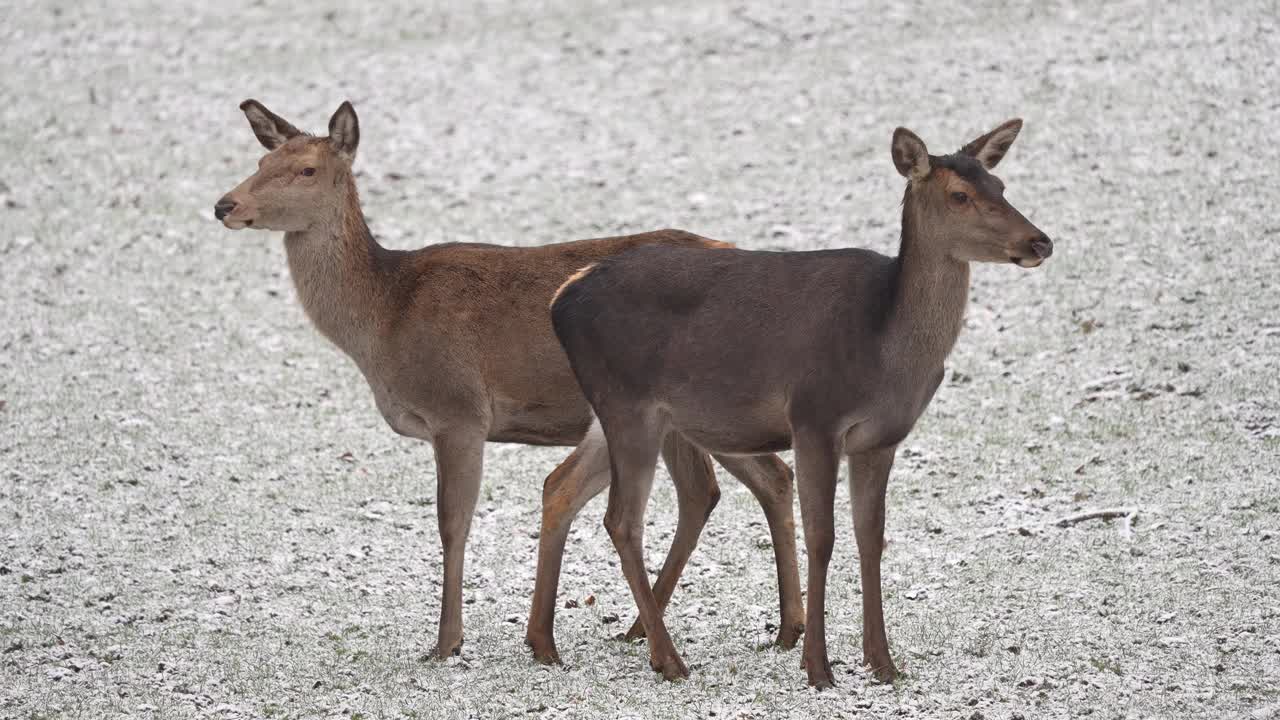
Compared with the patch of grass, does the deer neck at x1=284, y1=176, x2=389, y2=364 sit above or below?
above

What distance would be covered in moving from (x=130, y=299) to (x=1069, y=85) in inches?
407

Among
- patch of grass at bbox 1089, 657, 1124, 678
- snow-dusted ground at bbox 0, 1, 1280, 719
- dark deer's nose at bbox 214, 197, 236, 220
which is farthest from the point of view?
dark deer's nose at bbox 214, 197, 236, 220

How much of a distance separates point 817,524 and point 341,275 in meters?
3.15

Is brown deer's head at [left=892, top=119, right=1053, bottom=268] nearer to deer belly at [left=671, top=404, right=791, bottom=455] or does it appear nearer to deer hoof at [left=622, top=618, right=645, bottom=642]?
deer belly at [left=671, top=404, right=791, bottom=455]

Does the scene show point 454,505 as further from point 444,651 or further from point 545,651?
point 545,651

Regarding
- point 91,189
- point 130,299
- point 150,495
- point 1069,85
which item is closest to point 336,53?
point 91,189

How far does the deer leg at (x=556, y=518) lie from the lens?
8266mm

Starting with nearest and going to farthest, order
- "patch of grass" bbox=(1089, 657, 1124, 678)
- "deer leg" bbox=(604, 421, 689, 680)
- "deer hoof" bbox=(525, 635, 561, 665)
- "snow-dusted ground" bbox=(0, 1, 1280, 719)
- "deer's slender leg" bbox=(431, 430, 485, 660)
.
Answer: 1. "patch of grass" bbox=(1089, 657, 1124, 678)
2. "deer leg" bbox=(604, 421, 689, 680)
3. "snow-dusted ground" bbox=(0, 1, 1280, 719)
4. "deer hoof" bbox=(525, 635, 561, 665)
5. "deer's slender leg" bbox=(431, 430, 485, 660)

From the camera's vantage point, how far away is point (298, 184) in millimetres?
8688

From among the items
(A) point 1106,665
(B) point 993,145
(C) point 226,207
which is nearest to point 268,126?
(C) point 226,207

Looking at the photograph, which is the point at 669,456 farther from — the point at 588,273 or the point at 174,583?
the point at 174,583

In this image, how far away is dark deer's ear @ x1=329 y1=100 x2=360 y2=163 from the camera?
875cm

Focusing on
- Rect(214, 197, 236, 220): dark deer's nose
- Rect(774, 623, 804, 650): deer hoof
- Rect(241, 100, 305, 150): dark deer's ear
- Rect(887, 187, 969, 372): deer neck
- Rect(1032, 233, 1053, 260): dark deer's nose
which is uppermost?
Rect(241, 100, 305, 150): dark deer's ear

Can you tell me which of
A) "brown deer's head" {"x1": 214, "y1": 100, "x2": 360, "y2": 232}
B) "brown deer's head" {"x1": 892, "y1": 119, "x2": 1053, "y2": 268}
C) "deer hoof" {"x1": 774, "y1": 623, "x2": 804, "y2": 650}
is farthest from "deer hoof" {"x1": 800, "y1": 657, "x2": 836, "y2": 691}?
"brown deer's head" {"x1": 214, "y1": 100, "x2": 360, "y2": 232}
